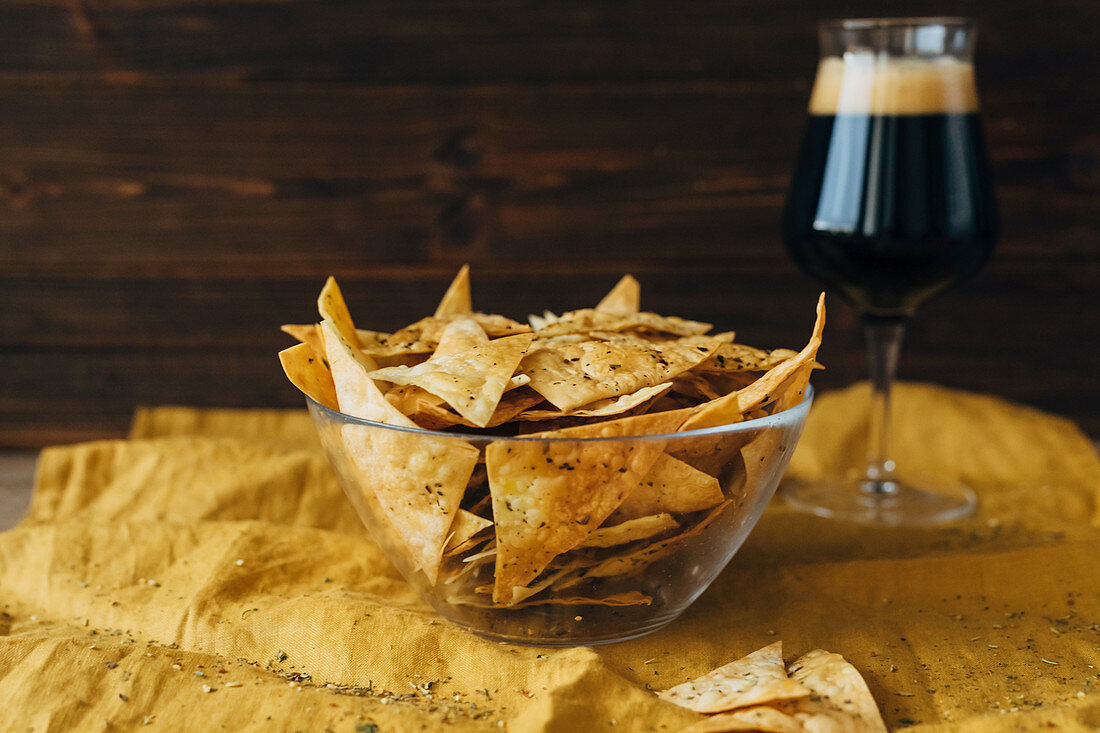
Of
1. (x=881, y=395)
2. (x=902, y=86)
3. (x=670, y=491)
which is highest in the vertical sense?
(x=902, y=86)

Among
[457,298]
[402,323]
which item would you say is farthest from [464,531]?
[402,323]

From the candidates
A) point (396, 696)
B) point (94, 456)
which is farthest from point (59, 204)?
point (396, 696)

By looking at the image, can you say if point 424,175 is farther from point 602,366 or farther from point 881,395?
point 602,366

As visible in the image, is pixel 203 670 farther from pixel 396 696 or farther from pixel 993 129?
pixel 993 129

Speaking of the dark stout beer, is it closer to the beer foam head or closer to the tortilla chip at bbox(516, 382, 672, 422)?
the beer foam head

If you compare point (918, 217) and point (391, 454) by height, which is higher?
point (918, 217)

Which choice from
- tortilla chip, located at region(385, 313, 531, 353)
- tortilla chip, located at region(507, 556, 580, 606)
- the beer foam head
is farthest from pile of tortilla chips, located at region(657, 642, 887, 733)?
the beer foam head

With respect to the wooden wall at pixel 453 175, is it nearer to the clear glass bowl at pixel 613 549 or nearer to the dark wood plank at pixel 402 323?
the dark wood plank at pixel 402 323
